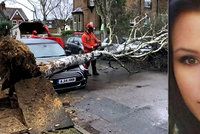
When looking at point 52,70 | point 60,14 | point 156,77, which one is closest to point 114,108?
point 52,70

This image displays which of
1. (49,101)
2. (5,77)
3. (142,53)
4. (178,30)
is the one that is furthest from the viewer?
(142,53)

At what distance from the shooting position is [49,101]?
7746 millimetres

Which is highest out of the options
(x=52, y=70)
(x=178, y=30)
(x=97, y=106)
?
(x=178, y=30)

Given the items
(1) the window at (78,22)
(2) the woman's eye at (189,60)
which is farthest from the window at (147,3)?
(2) the woman's eye at (189,60)

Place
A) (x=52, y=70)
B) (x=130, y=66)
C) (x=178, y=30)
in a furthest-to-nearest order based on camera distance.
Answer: (x=130, y=66)
(x=52, y=70)
(x=178, y=30)

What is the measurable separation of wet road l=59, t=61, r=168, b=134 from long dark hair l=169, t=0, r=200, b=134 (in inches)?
174

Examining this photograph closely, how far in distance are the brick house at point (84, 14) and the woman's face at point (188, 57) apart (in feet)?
120

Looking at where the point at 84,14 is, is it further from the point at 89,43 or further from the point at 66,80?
the point at 66,80

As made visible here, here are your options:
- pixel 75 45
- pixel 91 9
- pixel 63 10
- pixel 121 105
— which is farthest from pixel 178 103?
pixel 63 10

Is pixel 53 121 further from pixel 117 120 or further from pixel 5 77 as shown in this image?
pixel 5 77

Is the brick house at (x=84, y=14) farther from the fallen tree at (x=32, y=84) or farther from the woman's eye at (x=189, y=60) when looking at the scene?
the woman's eye at (x=189, y=60)

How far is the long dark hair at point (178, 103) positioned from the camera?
232 centimetres

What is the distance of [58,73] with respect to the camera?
10.8 meters

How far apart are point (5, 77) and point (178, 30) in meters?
6.93
